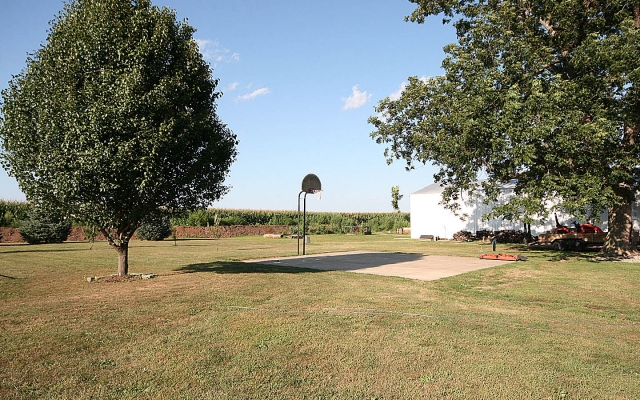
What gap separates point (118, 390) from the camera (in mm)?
4332

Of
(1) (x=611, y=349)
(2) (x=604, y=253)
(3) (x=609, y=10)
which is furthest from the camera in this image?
(2) (x=604, y=253)

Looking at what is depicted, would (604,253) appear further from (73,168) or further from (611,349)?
(73,168)

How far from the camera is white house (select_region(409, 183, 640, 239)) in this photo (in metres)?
34.0

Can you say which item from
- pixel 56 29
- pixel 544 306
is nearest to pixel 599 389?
pixel 544 306

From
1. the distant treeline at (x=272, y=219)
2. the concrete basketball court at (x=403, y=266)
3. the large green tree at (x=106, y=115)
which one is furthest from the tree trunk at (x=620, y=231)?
the distant treeline at (x=272, y=219)

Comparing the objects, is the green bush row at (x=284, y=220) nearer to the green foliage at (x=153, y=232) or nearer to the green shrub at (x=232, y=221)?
the green shrub at (x=232, y=221)

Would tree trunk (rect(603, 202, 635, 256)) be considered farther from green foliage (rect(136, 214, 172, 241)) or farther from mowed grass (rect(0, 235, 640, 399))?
green foliage (rect(136, 214, 172, 241))

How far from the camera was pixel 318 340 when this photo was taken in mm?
6059

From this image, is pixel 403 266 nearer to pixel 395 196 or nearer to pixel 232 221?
pixel 232 221

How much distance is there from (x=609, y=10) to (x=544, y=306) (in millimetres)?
14982

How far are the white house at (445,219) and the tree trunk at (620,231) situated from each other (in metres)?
12.2

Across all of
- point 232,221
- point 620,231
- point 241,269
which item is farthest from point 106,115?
point 232,221

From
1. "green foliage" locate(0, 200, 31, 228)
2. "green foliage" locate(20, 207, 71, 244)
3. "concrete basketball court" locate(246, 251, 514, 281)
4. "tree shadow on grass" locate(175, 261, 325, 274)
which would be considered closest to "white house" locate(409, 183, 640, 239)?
"concrete basketball court" locate(246, 251, 514, 281)

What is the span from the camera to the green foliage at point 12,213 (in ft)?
110
